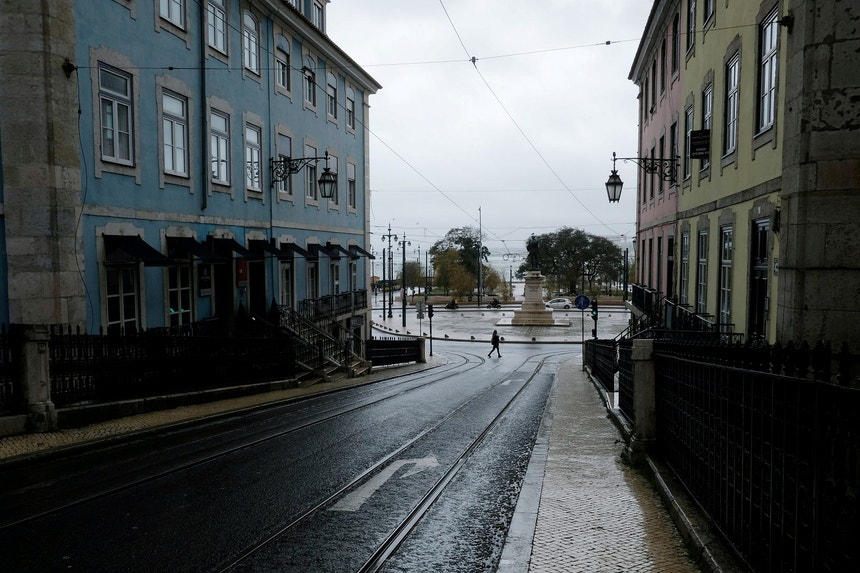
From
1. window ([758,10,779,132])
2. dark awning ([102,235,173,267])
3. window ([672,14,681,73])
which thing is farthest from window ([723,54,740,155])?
dark awning ([102,235,173,267])

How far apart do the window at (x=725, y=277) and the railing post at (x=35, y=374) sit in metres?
12.7

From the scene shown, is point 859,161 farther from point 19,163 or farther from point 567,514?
point 19,163

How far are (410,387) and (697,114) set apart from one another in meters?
11.0

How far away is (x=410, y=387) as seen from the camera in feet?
62.2

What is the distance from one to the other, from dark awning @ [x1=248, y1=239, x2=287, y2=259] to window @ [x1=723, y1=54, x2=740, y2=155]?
13384 millimetres

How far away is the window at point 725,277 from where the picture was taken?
13.9m

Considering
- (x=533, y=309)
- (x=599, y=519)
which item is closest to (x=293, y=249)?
(x=599, y=519)

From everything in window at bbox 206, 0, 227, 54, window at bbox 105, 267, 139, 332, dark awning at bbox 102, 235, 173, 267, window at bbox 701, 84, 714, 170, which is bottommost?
window at bbox 105, 267, 139, 332

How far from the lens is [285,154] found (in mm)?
23750

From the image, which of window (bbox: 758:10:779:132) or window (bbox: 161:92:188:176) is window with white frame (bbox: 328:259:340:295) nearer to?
window (bbox: 161:92:188:176)

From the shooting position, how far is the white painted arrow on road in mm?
6965

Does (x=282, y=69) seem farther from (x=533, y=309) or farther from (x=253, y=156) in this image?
(x=533, y=309)

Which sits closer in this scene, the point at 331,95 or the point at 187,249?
the point at 187,249

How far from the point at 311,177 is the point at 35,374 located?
56.6ft
